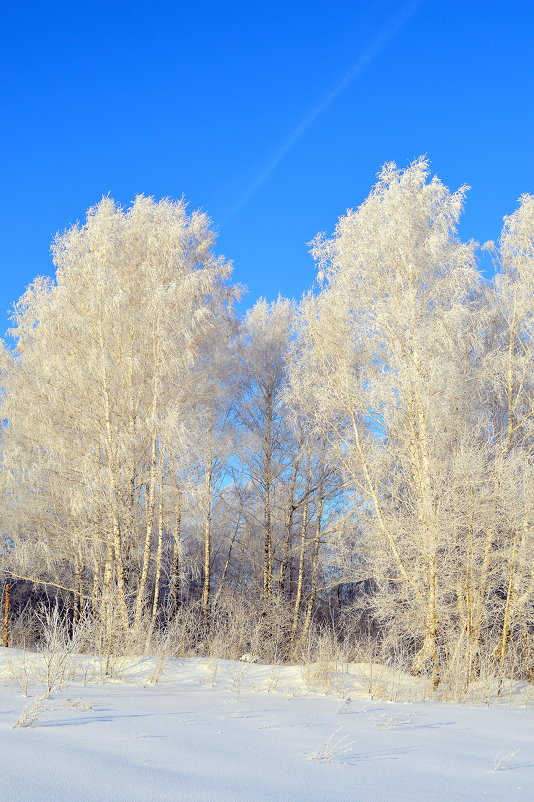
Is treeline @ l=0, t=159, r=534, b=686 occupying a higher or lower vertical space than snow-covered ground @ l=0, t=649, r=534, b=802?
higher

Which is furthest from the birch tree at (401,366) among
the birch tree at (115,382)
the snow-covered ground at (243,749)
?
the snow-covered ground at (243,749)

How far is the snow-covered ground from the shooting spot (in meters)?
2.45

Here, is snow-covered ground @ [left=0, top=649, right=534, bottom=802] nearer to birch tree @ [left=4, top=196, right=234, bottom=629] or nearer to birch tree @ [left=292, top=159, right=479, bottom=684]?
birch tree @ [left=292, top=159, right=479, bottom=684]

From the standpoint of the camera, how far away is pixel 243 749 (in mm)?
3279

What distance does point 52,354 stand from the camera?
522 inches

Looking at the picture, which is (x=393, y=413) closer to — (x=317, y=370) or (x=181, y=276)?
(x=317, y=370)

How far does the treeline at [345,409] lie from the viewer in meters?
11.3

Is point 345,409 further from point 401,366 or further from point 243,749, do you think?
point 243,749

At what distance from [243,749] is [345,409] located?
10471 millimetres

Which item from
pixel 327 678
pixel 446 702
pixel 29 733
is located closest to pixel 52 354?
pixel 327 678

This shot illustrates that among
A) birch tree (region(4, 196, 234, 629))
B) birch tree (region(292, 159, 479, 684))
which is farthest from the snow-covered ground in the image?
birch tree (region(4, 196, 234, 629))

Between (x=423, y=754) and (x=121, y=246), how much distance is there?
11975mm

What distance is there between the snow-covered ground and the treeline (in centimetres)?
486

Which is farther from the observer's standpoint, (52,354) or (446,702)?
(52,354)
